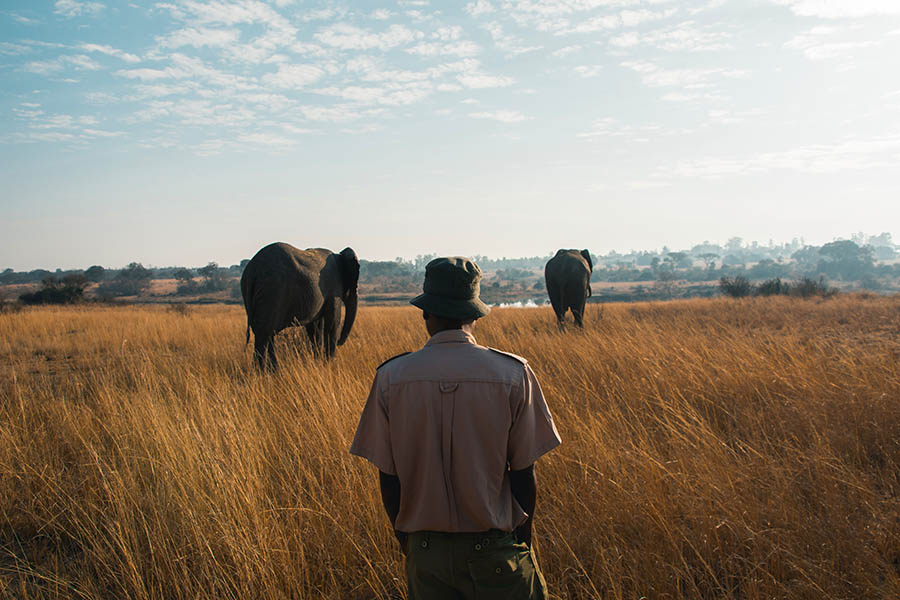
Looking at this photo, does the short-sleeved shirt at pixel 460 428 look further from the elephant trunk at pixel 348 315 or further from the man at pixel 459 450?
the elephant trunk at pixel 348 315

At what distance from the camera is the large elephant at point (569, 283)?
1233 cm

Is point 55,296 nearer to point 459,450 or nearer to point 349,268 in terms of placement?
point 349,268

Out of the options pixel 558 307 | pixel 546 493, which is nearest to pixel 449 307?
pixel 546 493

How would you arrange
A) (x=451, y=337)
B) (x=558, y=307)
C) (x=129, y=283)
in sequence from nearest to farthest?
(x=451, y=337)
(x=558, y=307)
(x=129, y=283)

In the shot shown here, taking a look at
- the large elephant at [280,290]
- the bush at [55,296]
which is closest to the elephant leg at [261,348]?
the large elephant at [280,290]

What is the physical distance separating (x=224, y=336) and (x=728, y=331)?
35.8ft

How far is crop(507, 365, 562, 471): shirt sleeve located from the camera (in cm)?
185

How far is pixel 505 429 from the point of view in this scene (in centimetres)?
181

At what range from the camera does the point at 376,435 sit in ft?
6.32

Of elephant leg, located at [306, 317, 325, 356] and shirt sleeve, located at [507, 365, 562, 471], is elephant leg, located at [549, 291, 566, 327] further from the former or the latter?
shirt sleeve, located at [507, 365, 562, 471]

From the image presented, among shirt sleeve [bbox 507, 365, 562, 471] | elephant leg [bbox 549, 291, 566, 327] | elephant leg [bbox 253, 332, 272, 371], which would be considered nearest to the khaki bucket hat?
shirt sleeve [bbox 507, 365, 562, 471]

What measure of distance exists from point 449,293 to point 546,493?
7.35ft

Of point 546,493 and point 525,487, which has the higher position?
point 525,487

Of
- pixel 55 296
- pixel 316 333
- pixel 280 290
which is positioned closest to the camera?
pixel 280 290
